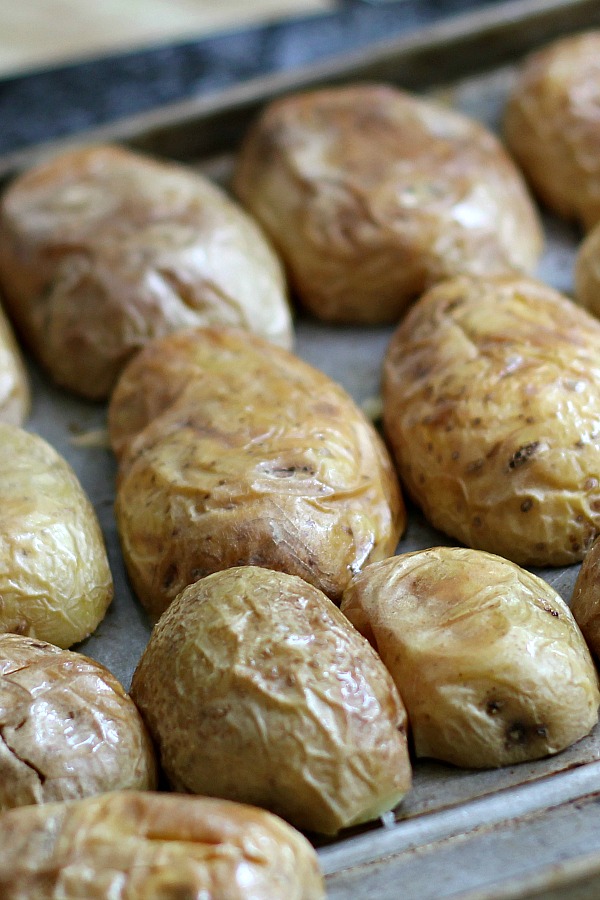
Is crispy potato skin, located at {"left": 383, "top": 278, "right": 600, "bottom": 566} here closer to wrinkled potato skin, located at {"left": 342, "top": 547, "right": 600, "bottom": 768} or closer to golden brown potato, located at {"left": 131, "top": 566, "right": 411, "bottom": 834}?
wrinkled potato skin, located at {"left": 342, "top": 547, "right": 600, "bottom": 768}

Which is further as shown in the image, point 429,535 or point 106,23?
point 106,23

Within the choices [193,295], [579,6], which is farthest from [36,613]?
[579,6]

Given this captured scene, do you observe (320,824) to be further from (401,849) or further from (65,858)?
(65,858)

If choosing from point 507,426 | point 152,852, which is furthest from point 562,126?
point 152,852

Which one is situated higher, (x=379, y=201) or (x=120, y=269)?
(x=379, y=201)

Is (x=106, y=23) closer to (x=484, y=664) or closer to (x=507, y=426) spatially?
(x=507, y=426)
